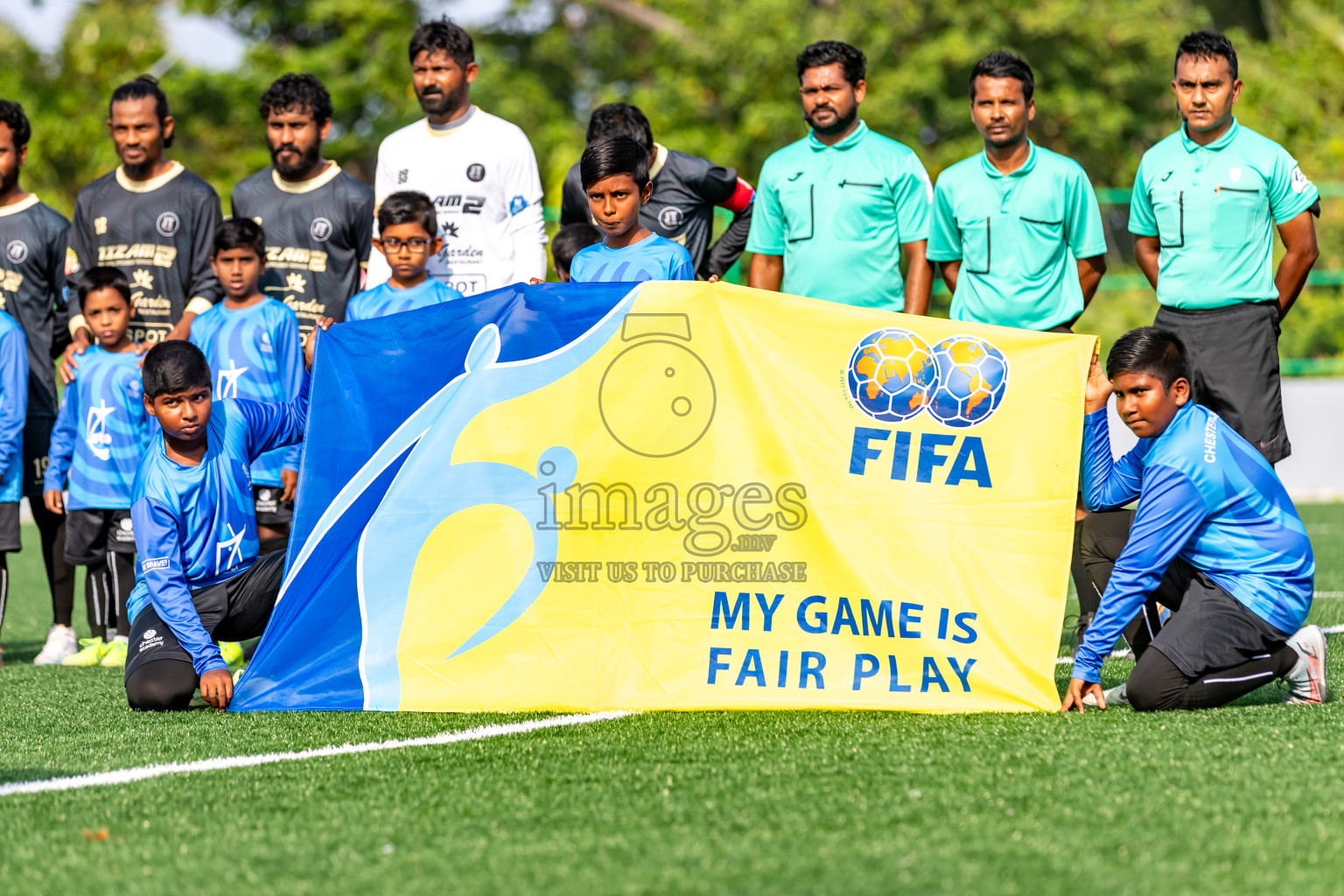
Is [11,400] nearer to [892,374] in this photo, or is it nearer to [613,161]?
[613,161]

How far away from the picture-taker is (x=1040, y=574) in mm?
4520

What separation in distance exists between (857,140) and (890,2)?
44.2ft

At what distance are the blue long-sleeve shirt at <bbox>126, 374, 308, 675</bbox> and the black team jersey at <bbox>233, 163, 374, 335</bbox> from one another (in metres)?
1.30

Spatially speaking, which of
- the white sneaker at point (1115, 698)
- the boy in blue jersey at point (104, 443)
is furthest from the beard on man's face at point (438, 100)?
the white sneaker at point (1115, 698)

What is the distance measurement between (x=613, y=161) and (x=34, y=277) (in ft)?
10.0

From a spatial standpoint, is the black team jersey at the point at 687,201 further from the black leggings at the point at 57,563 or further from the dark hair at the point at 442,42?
the black leggings at the point at 57,563

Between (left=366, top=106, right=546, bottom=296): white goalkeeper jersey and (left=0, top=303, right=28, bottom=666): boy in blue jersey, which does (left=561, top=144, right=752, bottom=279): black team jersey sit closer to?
(left=366, top=106, right=546, bottom=296): white goalkeeper jersey

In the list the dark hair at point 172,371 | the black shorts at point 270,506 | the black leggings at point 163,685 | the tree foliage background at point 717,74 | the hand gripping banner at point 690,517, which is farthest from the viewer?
the tree foliage background at point 717,74

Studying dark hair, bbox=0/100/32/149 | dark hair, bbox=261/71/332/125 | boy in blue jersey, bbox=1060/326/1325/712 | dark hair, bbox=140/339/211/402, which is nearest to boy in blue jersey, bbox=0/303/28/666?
dark hair, bbox=0/100/32/149

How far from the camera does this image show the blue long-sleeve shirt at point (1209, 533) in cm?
443

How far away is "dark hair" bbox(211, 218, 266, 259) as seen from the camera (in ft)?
20.4

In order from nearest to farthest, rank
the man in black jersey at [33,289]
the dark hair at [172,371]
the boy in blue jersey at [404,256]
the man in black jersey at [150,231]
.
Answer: the dark hair at [172,371] < the boy in blue jersey at [404,256] < the man in black jersey at [150,231] < the man in black jersey at [33,289]

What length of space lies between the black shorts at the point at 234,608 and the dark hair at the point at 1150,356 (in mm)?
2780

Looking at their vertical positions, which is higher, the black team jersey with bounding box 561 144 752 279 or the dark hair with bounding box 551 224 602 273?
the black team jersey with bounding box 561 144 752 279
